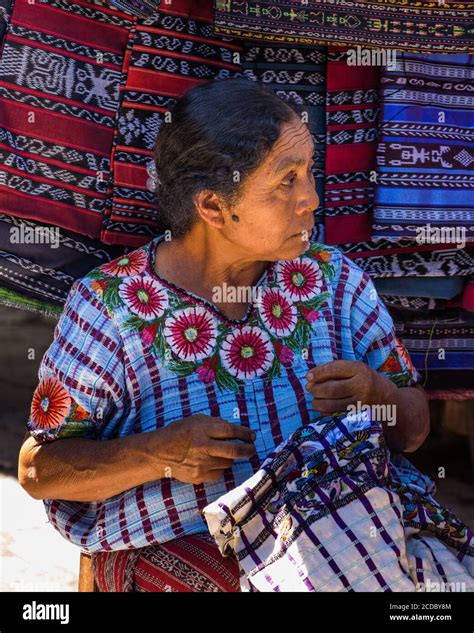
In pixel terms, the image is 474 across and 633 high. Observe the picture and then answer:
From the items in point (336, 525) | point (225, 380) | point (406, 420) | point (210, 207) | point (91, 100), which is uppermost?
point (91, 100)

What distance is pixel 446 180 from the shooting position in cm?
302

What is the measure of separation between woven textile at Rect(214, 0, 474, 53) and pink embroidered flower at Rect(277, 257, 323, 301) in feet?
2.18

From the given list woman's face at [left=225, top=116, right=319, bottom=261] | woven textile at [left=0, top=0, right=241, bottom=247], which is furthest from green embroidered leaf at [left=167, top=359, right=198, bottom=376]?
woven textile at [left=0, top=0, right=241, bottom=247]

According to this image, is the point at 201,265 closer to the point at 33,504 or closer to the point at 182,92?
the point at 182,92

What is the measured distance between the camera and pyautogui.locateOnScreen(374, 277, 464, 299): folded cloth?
3.16 metres

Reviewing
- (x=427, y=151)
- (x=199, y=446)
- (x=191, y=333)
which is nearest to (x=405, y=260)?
(x=427, y=151)

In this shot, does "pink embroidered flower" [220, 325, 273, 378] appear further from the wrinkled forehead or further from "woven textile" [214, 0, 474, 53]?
"woven textile" [214, 0, 474, 53]

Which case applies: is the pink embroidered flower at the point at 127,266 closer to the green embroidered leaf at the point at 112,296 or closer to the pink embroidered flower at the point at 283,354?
the green embroidered leaf at the point at 112,296

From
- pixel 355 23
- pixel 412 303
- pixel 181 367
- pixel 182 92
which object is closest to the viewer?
pixel 181 367

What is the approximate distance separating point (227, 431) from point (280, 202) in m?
0.58

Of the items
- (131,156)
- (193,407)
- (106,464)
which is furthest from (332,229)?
(106,464)

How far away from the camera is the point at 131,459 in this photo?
7.64 ft

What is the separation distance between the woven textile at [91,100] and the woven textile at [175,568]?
0.96 meters
